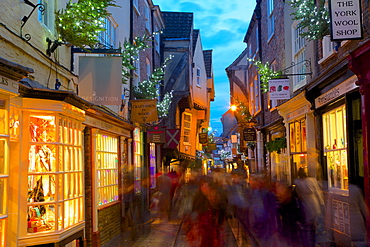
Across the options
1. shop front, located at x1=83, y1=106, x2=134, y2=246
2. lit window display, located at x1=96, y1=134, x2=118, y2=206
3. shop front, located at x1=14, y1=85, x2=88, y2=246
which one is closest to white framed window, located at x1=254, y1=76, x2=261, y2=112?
shop front, located at x1=83, y1=106, x2=134, y2=246

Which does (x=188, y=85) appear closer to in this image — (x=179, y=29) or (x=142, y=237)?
(x=179, y=29)

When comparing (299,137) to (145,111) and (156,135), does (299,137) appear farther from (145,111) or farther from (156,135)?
(156,135)

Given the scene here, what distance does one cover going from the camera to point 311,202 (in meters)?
11.2

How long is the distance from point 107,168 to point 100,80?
3.98m

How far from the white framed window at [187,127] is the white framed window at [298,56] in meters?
15.0

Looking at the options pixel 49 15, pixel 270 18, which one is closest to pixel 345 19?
pixel 49 15

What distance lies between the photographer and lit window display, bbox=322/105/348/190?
35.1 ft

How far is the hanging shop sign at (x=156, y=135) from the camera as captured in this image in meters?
18.5

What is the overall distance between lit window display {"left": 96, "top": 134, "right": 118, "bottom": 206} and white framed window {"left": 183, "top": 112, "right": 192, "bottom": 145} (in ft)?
56.0

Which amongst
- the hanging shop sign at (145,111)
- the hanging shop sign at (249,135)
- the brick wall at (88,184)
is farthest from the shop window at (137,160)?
the hanging shop sign at (249,135)

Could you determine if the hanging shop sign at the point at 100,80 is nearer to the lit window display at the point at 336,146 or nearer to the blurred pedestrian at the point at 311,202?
the blurred pedestrian at the point at 311,202

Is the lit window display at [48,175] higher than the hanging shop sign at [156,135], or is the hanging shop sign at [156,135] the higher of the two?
the hanging shop sign at [156,135]

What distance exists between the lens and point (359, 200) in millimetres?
9375

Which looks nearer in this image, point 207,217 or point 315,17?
point 315,17
